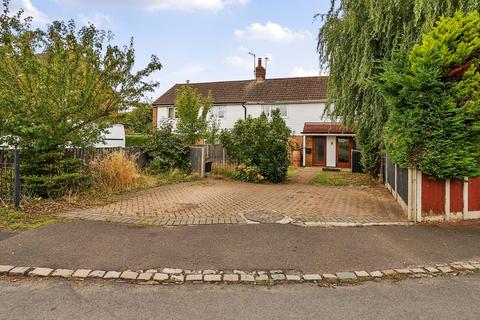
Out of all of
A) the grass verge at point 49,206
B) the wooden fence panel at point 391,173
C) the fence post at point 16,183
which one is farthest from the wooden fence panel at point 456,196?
the fence post at point 16,183

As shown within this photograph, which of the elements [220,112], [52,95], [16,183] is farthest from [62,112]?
[220,112]

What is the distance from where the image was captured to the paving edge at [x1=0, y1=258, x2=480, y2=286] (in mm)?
4277

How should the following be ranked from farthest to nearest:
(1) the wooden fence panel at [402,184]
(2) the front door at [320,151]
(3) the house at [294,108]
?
(2) the front door at [320,151] → (3) the house at [294,108] → (1) the wooden fence panel at [402,184]

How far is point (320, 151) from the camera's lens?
26.5m

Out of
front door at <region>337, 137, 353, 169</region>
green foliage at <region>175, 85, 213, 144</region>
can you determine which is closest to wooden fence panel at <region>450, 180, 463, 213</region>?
green foliage at <region>175, 85, 213, 144</region>

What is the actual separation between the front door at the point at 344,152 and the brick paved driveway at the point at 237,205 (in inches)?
544

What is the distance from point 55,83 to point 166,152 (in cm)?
663

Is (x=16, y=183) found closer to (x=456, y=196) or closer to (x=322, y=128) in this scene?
(x=456, y=196)

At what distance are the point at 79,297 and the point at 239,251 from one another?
224 cm

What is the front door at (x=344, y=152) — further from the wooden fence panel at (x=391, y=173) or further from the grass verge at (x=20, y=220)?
the grass verge at (x=20, y=220)

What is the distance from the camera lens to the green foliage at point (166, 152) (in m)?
14.6

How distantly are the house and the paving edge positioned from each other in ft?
66.2

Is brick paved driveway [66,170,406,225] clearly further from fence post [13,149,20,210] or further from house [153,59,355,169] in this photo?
house [153,59,355,169]

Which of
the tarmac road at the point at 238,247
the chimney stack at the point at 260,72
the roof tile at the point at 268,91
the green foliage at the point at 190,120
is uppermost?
the chimney stack at the point at 260,72
